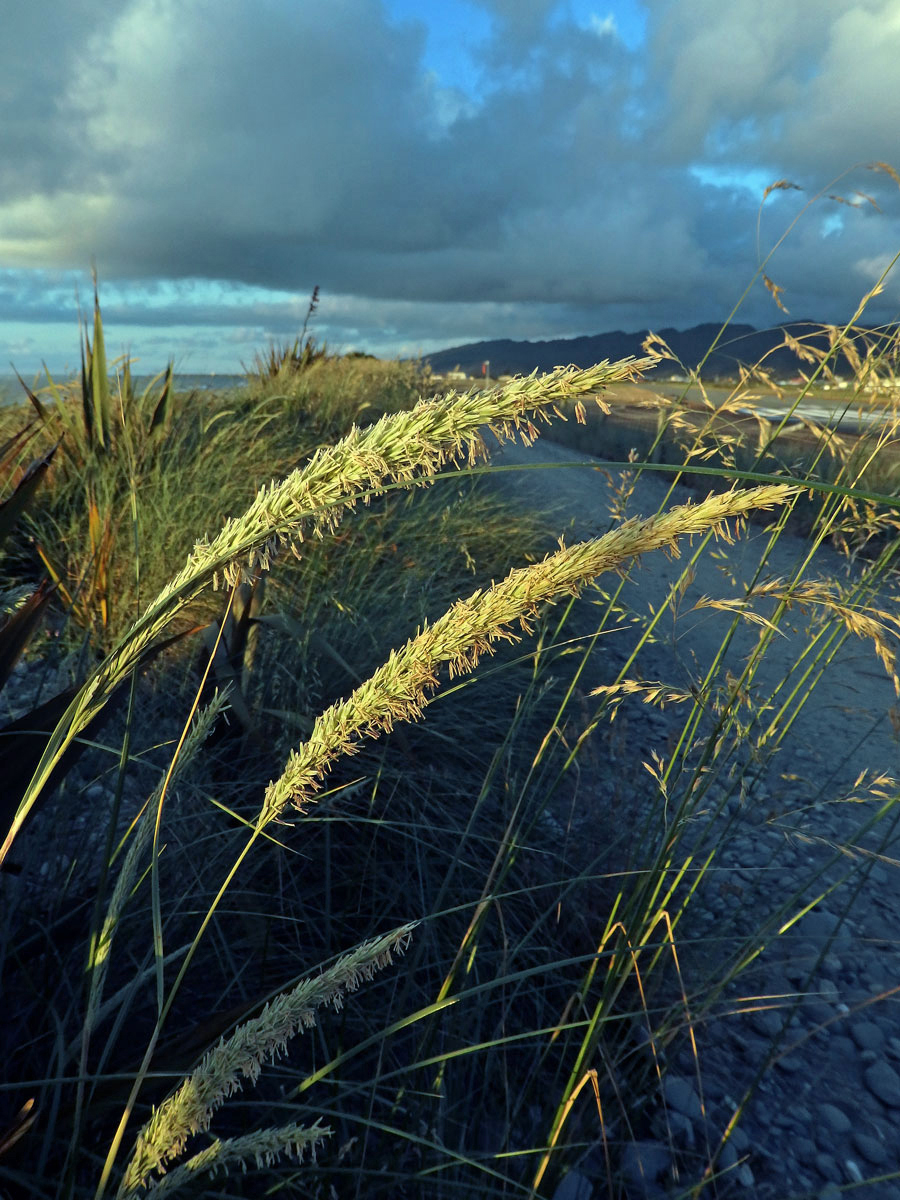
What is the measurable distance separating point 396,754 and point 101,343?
143 inches

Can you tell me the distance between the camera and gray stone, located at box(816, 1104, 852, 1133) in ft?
6.52

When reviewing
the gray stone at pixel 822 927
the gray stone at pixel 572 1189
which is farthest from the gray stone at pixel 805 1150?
the gray stone at pixel 822 927

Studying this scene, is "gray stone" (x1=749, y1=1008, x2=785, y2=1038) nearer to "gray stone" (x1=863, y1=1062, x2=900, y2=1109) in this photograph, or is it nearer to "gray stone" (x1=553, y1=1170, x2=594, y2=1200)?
"gray stone" (x1=863, y1=1062, x2=900, y2=1109)

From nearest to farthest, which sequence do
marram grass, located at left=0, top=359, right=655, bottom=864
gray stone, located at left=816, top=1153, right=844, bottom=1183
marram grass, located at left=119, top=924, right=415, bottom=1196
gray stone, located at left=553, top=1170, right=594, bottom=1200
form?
1. marram grass, located at left=0, top=359, right=655, bottom=864
2. marram grass, located at left=119, top=924, right=415, bottom=1196
3. gray stone, located at left=553, top=1170, right=594, bottom=1200
4. gray stone, located at left=816, top=1153, right=844, bottom=1183

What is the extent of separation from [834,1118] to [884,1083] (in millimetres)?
216

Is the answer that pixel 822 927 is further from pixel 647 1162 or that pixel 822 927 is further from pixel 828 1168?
pixel 647 1162

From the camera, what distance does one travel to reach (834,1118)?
79.0 inches

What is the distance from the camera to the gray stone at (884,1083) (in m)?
2.09

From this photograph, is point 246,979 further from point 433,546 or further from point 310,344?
point 310,344

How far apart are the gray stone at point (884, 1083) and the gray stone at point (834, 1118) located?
142 millimetres

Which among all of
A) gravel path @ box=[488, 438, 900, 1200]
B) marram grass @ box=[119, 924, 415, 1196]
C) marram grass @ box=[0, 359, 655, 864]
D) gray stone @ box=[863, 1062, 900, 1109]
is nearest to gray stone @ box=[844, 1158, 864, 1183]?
gravel path @ box=[488, 438, 900, 1200]

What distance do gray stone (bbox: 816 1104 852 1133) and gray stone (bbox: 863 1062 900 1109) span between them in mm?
142

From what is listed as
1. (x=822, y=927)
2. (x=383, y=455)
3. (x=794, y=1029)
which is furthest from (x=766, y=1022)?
(x=383, y=455)

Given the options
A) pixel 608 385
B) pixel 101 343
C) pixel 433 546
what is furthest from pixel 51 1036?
pixel 101 343
